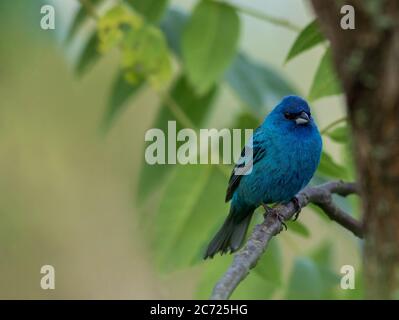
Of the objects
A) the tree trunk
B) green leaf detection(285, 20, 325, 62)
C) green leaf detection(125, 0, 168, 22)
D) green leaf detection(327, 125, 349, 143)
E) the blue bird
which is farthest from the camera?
the blue bird

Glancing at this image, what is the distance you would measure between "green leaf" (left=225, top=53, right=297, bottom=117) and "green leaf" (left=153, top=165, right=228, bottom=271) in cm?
43

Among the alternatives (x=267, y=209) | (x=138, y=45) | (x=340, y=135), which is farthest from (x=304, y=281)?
(x=138, y=45)

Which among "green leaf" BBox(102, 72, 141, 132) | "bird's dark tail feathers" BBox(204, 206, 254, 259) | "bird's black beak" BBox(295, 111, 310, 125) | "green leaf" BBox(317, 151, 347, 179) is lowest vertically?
"bird's dark tail feathers" BBox(204, 206, 254, 259)

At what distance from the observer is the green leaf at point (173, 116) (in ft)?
12.3

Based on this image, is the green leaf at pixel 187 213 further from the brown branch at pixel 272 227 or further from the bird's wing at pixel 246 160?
the brown branch at pixel 272 227

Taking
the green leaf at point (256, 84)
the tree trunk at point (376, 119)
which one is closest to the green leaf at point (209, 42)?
the green leaf at point (256, 84)

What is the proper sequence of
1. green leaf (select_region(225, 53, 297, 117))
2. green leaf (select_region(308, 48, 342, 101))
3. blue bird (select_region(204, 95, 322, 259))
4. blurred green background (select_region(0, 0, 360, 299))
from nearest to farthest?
green leaf (select_region(308, 48, 342, 101))
green leaf (select_region(225, 53, 297, 117))
blue bird (select_region(204, 95, 322, 259))
blurred green background (select_region(0, 0, 360, 299))

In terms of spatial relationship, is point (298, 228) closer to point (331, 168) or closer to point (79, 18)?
point (331, 168)

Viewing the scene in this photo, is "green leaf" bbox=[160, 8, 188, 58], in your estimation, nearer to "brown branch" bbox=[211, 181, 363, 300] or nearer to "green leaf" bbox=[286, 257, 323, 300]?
"brown branch" bbox=[211, 181, 363, 300]

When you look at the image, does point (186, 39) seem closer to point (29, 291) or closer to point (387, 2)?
point (387, 2)

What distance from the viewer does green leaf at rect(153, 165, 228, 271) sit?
136 inches

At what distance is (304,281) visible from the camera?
11.5 feet

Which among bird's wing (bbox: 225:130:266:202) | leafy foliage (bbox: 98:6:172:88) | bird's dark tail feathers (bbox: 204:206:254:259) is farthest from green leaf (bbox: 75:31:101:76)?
bird's dark tail feathers (bbox: 204:206:254:259)

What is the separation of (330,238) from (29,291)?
3027 millimetres
